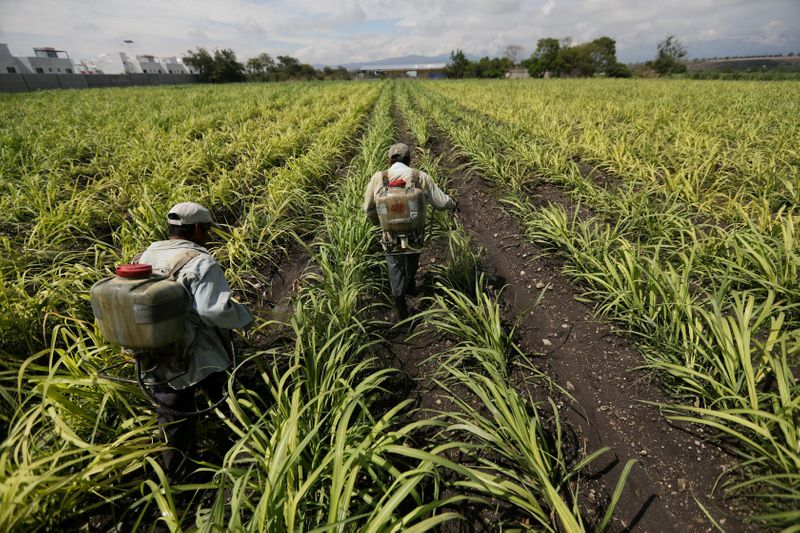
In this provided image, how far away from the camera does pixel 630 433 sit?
1841mm

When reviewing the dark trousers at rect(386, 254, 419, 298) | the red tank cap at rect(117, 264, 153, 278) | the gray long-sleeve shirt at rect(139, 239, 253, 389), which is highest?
the red tank cap at rect(117, 264, 153, 278)

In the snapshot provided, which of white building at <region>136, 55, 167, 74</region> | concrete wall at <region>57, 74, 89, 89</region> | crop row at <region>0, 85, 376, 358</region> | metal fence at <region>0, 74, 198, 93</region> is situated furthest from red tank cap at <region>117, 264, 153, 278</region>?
white building at <region>136, 55, 167, 74</region>

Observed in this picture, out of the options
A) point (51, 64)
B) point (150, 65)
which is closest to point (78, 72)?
point (51, 64)

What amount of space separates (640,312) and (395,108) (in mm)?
15234

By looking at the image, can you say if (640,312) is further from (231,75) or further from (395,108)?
(231,75)

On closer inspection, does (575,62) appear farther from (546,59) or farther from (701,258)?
(701,258)

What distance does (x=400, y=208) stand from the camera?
2.46m

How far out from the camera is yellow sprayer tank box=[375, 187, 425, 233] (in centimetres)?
244

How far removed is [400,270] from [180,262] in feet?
5.21

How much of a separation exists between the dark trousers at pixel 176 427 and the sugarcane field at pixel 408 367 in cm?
2

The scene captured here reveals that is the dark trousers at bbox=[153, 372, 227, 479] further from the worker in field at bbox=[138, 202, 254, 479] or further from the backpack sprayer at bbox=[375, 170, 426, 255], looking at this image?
the backpack sprayer at bbox=[375, 170, 426, 255]

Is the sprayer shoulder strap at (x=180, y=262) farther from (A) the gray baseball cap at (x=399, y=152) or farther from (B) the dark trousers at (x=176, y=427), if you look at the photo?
(A) the gray baseball cap at (x=399, y=152)

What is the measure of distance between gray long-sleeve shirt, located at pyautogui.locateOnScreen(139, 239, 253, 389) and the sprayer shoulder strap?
0.02 meters

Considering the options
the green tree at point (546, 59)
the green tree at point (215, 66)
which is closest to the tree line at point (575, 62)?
the green tree at point (546, 59)
